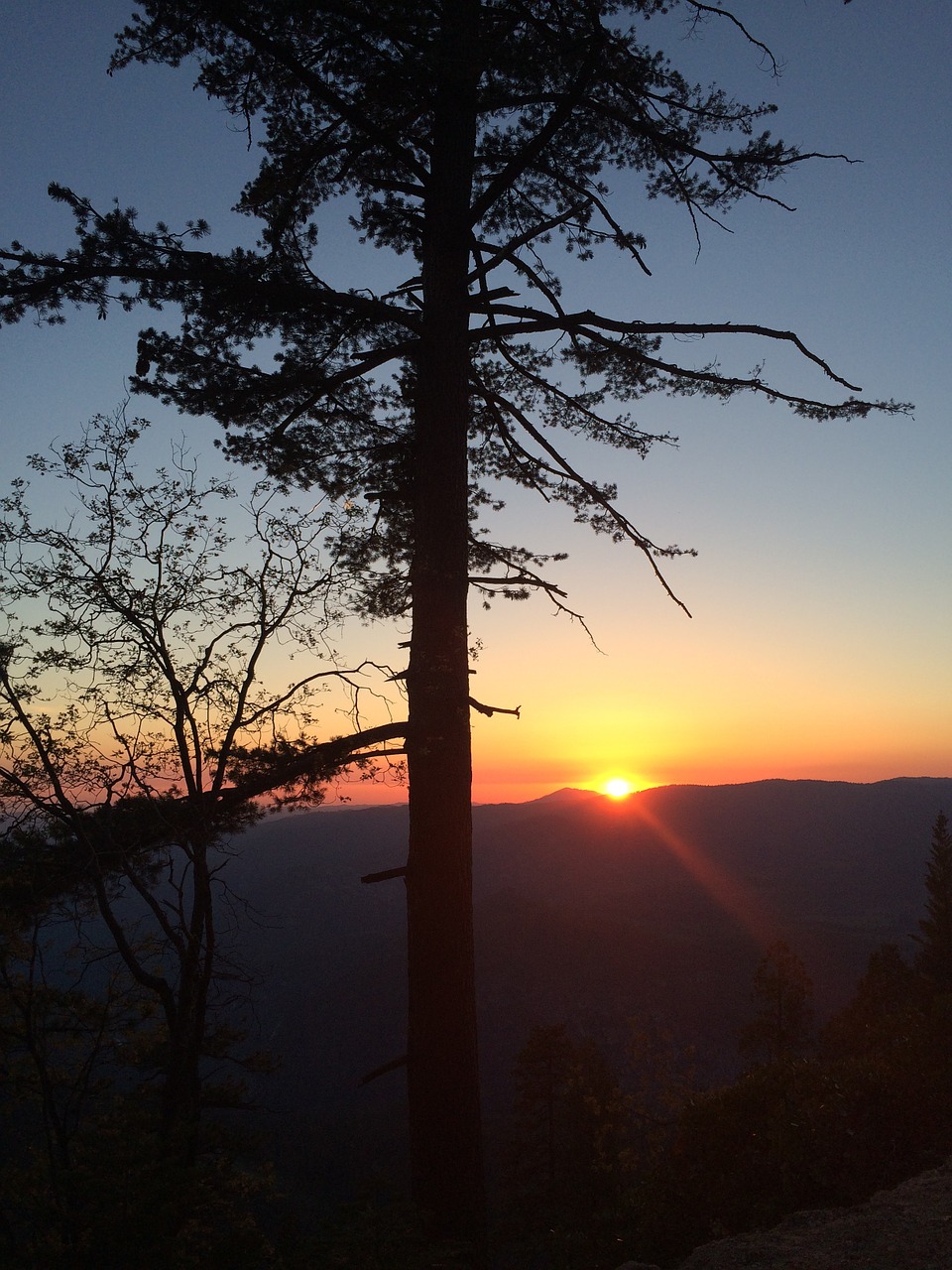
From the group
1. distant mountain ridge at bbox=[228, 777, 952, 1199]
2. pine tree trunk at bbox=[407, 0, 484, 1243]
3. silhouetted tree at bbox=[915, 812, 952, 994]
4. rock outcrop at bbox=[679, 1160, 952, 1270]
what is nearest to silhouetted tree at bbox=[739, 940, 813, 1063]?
silhouetted tree at bbox=[915, 812, 952, 994]

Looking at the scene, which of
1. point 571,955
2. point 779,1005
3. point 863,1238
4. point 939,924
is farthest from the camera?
point 571,955

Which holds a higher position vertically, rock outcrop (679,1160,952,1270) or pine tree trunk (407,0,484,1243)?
pine tree trunk (407,0,484,1243)

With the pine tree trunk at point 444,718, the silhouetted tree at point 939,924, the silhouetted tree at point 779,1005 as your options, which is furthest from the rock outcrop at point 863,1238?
the silhouetted tree at point 939,924

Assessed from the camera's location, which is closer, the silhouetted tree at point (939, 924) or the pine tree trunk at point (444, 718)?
the pine tree trunk at point (444, 718)

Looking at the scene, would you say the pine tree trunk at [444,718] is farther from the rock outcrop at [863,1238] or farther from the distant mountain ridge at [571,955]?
the distant mountain ridge at [571,955]

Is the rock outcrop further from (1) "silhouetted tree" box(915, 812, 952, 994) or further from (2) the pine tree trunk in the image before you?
(1) "silhouetted tree" box(915, 812, 952, 994)

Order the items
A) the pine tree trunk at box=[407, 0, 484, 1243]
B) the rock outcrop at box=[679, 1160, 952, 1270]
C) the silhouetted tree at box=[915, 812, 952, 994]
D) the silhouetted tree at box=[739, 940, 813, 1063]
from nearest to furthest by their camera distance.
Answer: the rock outcrop at box=[679, 1160, 952, 1270]
the pine tree trunk at box=[407, 0, 484, 1243]
the silhouetted tree at box=[739, 940, 813, 1063]
the silhouetted tree at box=[915, 812, 952, 994]

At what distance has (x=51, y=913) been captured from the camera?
5.76 meters

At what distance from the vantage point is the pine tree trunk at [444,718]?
16.9 ft

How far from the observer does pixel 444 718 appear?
564 cm

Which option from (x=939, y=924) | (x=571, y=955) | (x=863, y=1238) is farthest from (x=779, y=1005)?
(x=571, y=955)

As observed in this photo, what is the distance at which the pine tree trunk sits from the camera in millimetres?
5141

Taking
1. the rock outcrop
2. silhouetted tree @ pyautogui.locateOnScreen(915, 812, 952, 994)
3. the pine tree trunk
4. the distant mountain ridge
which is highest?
the pine tree trunk

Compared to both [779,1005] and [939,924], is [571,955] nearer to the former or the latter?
[939,924]
